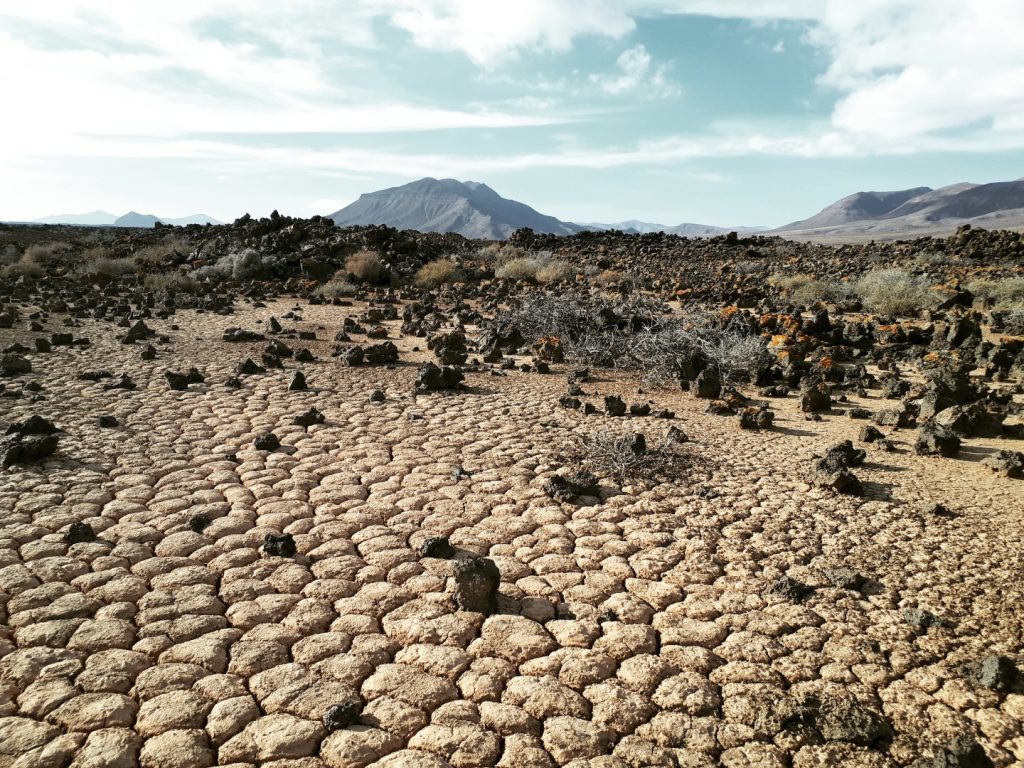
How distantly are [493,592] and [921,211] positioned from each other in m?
148

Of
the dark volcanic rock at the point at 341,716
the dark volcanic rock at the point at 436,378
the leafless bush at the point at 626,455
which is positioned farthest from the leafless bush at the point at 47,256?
the dark volcanic rock at the point at 341,716

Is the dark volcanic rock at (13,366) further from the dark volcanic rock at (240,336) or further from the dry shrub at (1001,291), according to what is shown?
the dry shrub at (1001,291)

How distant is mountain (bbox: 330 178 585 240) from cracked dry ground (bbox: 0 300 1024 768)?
140 metres

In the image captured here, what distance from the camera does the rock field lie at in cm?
232

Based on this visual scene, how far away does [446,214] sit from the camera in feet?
548

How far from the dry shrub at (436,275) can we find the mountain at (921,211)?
7935 cm

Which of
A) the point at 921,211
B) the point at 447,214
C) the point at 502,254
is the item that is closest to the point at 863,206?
the point at 921,211

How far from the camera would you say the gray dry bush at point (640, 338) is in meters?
7.50

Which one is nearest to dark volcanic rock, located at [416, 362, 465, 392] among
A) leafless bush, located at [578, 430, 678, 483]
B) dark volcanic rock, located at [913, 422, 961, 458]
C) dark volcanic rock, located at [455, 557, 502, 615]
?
leafless bush, located at [578, 430, 678, 483]

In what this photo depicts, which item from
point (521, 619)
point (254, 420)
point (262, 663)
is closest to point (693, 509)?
point (521, 619)

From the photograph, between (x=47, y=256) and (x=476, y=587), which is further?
(x=47, y=256)

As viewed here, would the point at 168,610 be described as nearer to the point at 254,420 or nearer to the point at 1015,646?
the point at 254,420

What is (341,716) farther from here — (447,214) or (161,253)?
(447,214)

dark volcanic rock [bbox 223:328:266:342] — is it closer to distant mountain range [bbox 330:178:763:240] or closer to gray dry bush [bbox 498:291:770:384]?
gray dry bush [bbox 498:291:770:384]
